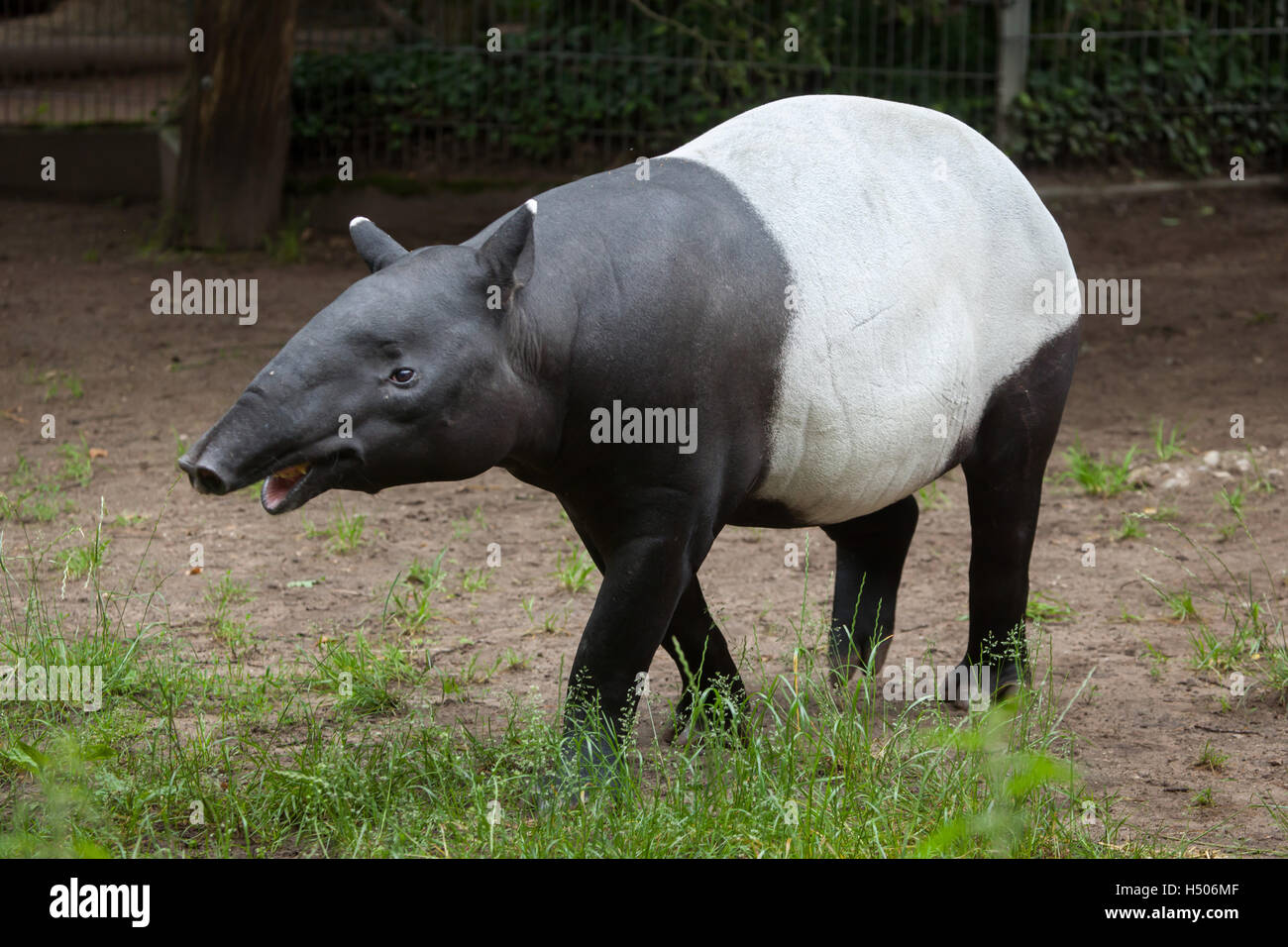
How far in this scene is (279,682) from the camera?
437 cm

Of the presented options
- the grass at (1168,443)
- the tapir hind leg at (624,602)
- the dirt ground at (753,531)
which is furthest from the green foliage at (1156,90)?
the tapir hind leg at (624,602)

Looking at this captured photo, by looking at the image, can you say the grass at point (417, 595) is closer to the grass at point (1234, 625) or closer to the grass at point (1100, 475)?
the grass at point (1234, 625)

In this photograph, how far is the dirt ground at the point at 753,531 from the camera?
4492mm

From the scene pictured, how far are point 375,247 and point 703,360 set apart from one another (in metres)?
0.78

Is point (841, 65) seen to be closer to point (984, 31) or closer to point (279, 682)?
point (984, 31)

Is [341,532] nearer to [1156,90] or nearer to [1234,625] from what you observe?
[1234,625]

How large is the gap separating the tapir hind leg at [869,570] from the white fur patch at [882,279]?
60 cm

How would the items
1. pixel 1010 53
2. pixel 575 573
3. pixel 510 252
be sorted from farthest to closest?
pixel 1010 53 → pixel 575 573 → pixel 510 252

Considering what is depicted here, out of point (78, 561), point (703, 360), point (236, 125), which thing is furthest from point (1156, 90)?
point (703, 360)

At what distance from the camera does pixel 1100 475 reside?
6645mm

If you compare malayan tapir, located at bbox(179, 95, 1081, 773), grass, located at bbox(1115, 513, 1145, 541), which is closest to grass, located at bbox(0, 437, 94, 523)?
malayan tapir, located at bbox(179, 95, 1081, 773)

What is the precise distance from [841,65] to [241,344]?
205 inches

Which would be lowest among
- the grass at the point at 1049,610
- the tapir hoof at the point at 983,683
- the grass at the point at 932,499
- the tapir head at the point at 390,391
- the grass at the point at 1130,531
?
the tapir hoof at the point at 983,683
